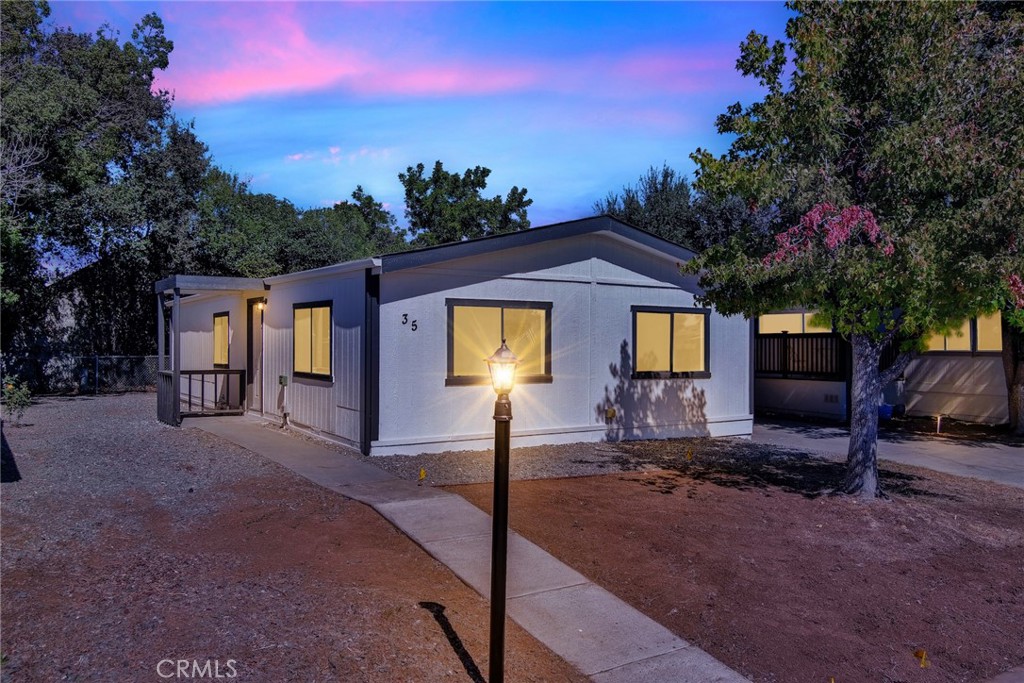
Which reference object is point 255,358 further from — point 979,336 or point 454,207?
point 454,207

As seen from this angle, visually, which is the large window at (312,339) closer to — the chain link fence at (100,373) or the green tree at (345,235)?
the chain link fence at (100,373)

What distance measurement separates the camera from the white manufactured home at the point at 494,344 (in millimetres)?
10734

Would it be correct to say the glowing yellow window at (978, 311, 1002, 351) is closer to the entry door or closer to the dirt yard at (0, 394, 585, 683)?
the dirt yard at (0, 394, 585, 683)

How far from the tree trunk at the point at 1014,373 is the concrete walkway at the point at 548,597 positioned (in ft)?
41.2

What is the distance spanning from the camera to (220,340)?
16578 millimetres

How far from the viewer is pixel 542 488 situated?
28.3ft

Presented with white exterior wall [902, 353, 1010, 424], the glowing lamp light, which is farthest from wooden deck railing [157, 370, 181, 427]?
white exterior wall [902, 353, 1010, 424]

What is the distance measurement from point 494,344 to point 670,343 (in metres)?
3.47

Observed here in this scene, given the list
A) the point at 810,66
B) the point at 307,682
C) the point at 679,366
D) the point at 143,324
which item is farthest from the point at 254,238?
the point at 307,682

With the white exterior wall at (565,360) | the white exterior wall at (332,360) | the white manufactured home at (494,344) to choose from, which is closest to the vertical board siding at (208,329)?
the white manufactured home at (494,344)

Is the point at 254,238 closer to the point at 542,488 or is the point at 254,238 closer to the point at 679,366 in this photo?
the point at 679,366

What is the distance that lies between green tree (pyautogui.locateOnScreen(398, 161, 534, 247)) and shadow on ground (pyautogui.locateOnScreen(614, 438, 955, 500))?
85.0ft

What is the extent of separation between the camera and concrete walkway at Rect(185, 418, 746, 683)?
448cm

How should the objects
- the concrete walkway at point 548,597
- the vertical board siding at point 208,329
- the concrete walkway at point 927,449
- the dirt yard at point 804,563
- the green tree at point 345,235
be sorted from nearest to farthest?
the concrete walkway at point 548,597 < the dirt yard at point 804,563 < the concrete walkway at point 927,449 < the vertical board siding at point 208,329 < the green tree at point 345,235
